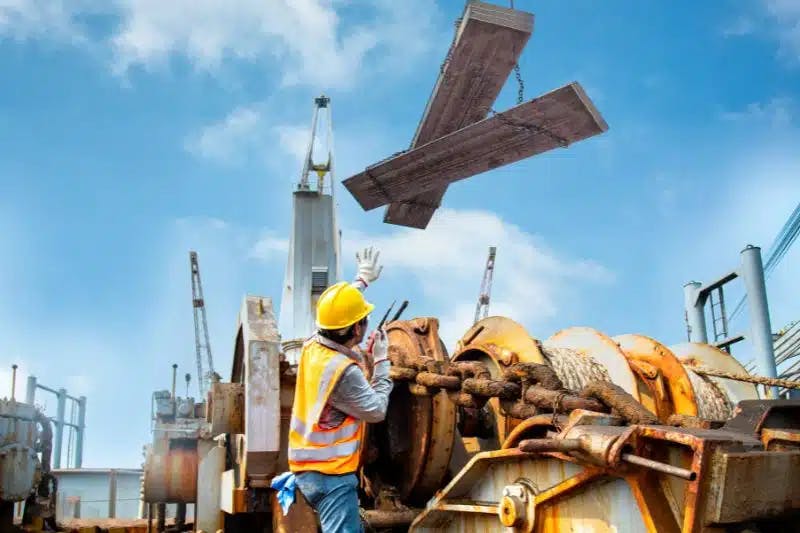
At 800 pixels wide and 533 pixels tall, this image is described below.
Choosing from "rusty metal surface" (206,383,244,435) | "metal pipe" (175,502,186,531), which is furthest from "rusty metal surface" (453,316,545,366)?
"metal pipe" (175,502,186,531)

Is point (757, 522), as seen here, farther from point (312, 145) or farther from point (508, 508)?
point (312, 145)

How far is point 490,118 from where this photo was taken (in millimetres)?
6684

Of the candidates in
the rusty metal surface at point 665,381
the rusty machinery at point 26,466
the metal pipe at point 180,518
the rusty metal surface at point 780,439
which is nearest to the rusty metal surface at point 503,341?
the rusty metal surface at point 665,381

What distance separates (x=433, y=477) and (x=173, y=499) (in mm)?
3159

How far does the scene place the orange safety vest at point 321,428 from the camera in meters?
3.77

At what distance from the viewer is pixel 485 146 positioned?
7090mm

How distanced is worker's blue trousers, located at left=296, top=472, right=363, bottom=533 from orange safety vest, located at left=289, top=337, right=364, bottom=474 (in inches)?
1.6

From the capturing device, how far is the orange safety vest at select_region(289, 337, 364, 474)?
3.77 m

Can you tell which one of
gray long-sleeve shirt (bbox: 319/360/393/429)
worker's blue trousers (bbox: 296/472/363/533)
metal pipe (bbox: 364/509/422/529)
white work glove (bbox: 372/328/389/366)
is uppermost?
white work glove (bbox: 372/328/389/366)

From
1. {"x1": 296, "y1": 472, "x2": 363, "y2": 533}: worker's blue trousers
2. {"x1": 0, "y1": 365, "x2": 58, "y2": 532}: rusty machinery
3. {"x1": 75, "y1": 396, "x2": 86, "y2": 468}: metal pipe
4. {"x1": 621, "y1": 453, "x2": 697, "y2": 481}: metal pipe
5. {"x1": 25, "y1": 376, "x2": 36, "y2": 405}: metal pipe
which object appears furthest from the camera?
{"x1": 75, "y1": 396, "x2": 86, "y2": 468}: metal pipe

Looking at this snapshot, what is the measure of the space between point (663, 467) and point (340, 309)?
174 centimetres

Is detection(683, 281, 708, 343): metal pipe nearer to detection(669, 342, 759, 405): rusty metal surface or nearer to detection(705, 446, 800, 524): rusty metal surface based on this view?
detection(669, 342, 759, 405): rusty metal surface

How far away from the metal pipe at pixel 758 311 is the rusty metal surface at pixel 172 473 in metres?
6.21

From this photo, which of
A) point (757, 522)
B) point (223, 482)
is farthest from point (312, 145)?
point (757, 522)
